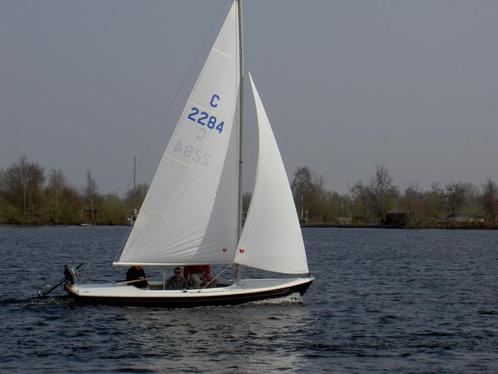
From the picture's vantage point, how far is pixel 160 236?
28.5 metres

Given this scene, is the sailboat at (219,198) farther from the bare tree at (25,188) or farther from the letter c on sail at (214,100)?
the bare tree at (25,188)

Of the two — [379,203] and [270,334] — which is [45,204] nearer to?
[379,203]

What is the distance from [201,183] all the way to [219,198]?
76cm

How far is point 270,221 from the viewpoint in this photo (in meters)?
28.5

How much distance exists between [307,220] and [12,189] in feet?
190

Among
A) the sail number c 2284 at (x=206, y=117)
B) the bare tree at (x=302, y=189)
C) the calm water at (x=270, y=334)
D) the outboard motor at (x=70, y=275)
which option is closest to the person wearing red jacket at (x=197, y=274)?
the calm water at (x=270, y=334)

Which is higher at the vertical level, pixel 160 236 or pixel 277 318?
pixel 160 236

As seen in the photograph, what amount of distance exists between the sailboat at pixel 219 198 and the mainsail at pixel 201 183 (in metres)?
0.03

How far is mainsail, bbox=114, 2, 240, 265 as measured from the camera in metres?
28.2

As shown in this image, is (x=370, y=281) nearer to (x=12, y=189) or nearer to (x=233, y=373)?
(x=233, y=373)

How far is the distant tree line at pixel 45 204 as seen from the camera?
469ft

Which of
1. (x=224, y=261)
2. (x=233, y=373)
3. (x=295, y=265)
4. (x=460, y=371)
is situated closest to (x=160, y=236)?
(x=224, y=261)

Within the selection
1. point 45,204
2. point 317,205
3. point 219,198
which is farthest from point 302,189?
point 219,198

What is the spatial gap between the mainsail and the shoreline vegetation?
9717cm
